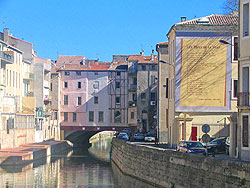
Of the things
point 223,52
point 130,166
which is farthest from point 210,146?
point 223,52

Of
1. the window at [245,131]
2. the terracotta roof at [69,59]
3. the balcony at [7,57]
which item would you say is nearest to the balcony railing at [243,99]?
the window at [245,131]

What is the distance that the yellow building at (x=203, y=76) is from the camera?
163 ft

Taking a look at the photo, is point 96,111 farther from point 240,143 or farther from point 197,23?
point 240,143

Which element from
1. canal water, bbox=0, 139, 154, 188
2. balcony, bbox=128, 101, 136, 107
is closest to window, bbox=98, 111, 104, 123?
balcony, bbox=128, 101, 136, 107

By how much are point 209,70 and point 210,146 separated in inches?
358

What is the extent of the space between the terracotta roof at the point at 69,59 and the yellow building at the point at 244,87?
93754mm

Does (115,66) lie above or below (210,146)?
above

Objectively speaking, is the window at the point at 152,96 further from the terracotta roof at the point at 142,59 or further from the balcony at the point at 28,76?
the balcony at the point at 28,76

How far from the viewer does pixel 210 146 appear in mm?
43031

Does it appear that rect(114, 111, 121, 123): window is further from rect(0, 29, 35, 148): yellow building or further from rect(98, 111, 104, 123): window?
rect(0, 29, 35, 148): yellow building

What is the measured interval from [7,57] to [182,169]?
159 feet

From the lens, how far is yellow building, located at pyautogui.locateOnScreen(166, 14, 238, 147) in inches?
1950

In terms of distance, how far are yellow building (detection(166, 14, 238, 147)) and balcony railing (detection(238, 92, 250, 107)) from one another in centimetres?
1743

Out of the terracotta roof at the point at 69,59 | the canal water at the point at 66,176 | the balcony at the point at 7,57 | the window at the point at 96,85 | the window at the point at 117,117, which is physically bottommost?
the canal water at the point at 66,176
